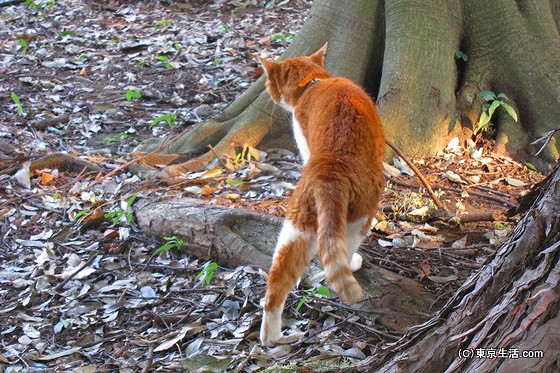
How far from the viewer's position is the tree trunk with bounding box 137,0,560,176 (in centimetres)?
486

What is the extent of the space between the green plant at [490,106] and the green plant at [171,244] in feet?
7.71

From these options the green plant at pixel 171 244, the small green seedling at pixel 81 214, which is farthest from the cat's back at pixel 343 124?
the small green seedling at pixel 81 214

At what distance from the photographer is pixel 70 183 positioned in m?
5.35

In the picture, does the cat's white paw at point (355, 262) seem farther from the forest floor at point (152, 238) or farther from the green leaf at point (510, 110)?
the green leaf at point (510, 110)

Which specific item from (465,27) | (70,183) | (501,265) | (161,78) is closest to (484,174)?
(465,27)

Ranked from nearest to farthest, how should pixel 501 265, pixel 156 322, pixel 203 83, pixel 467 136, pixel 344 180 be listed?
1. pixel 501 265
2. pixel 344 180
3. pixel 156 322
4. pixel 467 136
5. pixel 203 83

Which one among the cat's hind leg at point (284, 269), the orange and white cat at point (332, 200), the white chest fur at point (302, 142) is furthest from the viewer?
the white chest fur at point (302, 142)

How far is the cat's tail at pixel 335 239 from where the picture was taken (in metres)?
2.76

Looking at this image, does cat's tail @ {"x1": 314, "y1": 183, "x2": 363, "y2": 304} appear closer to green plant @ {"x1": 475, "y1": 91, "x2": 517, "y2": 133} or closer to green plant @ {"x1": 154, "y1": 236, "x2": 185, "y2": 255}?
green plant @ {"x1": 154, "y1": 236, "x2": 185, "y2": 255}

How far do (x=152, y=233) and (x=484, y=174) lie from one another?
2354mm

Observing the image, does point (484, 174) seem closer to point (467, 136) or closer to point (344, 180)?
point (467, 136)

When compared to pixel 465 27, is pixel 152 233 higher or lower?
lower

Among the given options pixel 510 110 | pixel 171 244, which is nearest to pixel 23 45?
pixel 171 244

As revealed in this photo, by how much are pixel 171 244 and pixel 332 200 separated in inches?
62.4
